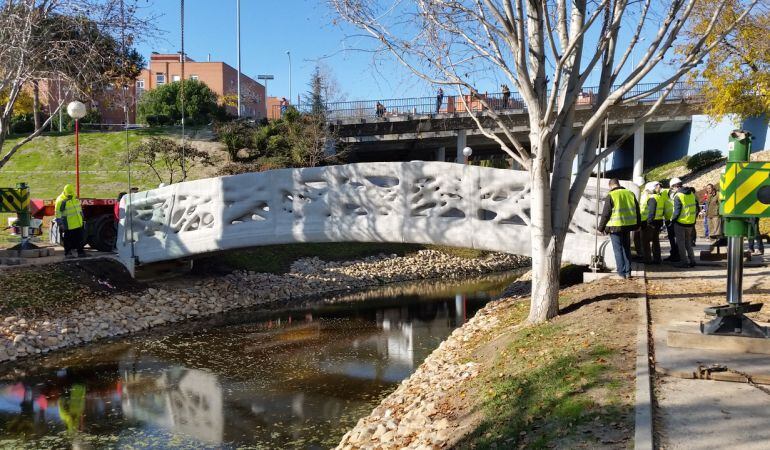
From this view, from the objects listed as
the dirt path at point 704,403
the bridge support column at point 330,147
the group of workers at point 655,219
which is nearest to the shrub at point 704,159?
the bridge support column at point 330,147

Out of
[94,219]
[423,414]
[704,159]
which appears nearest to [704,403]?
[423,414]

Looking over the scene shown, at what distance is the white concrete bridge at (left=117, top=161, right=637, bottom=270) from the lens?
499 inches

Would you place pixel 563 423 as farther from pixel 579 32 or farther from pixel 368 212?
pixel 368 212

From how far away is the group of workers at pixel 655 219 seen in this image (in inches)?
420

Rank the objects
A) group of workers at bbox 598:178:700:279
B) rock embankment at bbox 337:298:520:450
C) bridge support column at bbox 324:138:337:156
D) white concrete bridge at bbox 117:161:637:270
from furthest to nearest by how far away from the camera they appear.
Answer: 1. bridge support column at bbox 324:138:337:156
2. white concrete bridge at bbox 117:161:637:270
3. group of workers at bbox 598:178:700:279
4. rock embankment at bbox 337:298:520:450

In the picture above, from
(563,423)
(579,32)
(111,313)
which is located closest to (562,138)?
(579,32)

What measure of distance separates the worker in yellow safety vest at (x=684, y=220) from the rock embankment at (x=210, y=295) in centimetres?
980

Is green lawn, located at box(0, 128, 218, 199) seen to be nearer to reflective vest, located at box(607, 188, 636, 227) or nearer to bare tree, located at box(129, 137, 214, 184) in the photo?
bare tree, located at box(129, 137, 214, 184)

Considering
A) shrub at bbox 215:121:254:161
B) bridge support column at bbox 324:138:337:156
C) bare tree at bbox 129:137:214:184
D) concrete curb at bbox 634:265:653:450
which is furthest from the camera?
shrub at bbox 215:121:254:161

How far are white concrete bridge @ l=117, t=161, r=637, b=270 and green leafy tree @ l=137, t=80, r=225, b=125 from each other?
26.9 metres

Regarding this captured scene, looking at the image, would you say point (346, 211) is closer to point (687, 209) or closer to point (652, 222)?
point (652, 222)

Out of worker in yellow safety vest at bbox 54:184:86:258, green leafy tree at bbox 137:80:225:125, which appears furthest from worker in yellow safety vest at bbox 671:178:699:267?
green leafy tree at bbox 137:80:225:125

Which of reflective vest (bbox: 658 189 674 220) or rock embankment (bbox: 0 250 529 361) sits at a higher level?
reflective vest (bbox: 658 189 674 220)

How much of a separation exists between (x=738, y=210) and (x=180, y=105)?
4395cm
